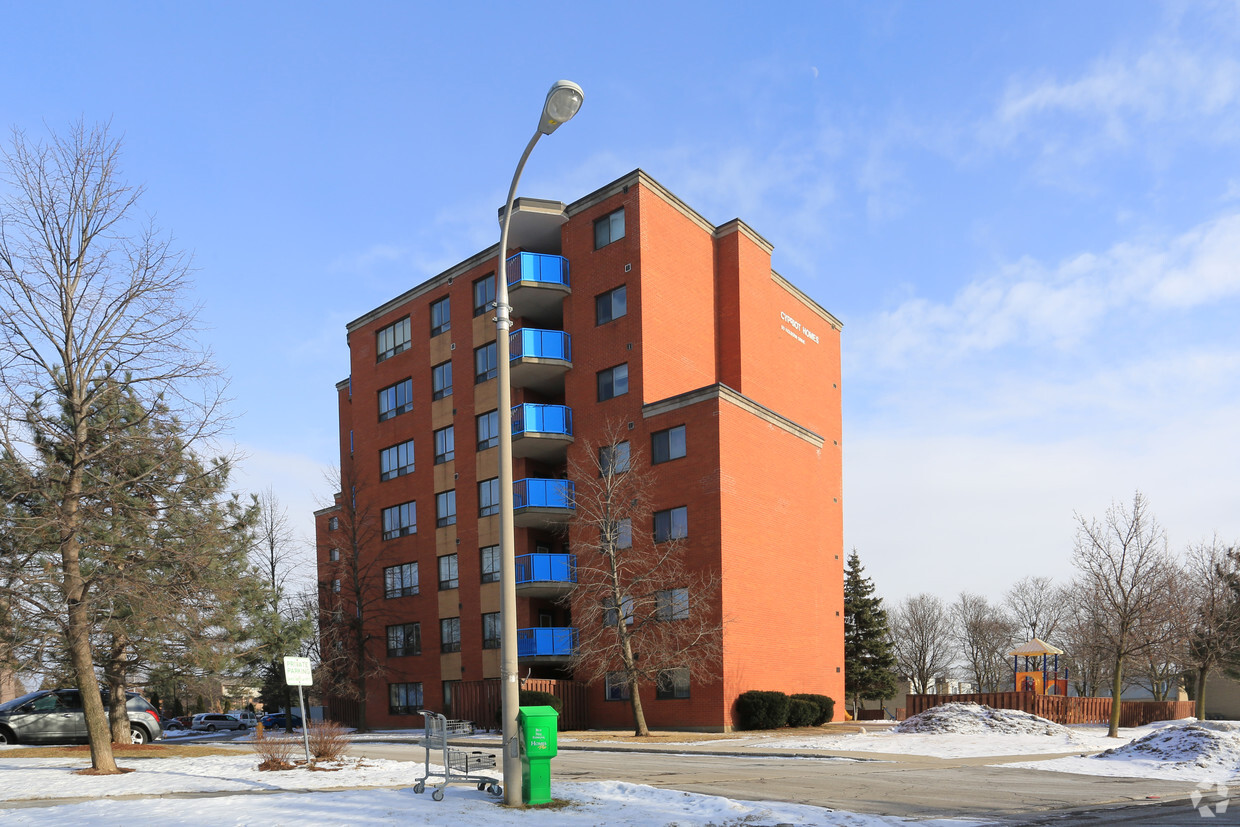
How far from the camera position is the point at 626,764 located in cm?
1969

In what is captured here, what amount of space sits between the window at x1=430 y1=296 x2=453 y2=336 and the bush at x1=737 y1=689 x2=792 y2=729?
21.4 meters

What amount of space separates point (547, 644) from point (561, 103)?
92.1ft

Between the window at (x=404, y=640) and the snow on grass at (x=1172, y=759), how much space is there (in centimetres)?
2963

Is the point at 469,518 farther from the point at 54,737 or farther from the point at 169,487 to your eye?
the point at 169,487

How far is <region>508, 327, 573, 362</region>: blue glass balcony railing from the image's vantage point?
38.1 metres

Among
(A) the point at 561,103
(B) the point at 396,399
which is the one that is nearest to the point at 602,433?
(B) the point at 396,399

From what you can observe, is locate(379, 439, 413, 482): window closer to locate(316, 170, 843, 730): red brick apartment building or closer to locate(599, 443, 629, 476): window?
locate(316, 170, 843, 730): red brick apartment building

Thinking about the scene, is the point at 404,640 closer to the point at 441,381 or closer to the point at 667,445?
the point at 441,381

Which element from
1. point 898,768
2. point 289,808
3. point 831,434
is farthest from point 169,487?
point 831,434

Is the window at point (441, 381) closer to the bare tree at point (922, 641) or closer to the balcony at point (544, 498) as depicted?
the balcony at point (544, 498)

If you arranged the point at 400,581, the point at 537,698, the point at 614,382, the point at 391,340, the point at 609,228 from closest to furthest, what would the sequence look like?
the point at 537,698 → the point at 614,382 → the point at 609,228 → the point at 400,581 → the point at 391,340

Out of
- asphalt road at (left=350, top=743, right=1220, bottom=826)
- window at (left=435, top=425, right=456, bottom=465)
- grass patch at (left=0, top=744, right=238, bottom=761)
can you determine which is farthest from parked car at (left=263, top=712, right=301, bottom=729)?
asphalt road at (left=350, top=743, right=1220, bottom=826)

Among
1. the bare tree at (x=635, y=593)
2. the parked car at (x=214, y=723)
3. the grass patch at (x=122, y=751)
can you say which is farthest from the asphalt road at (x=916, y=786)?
the parked car at (x=214, y=723)

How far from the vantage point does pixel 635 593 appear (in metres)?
32.9
